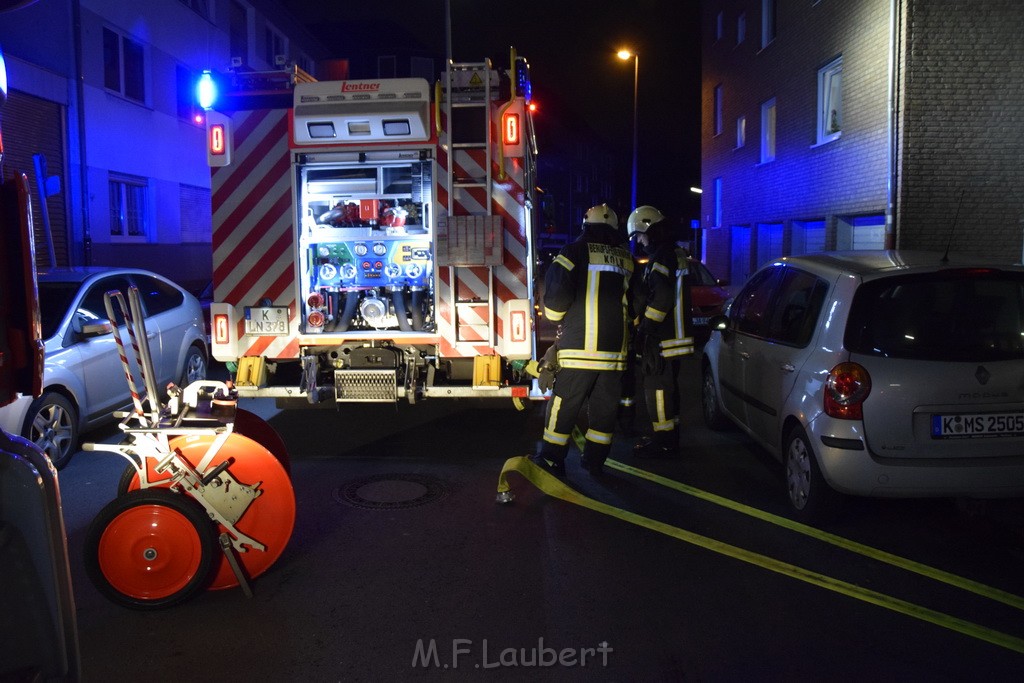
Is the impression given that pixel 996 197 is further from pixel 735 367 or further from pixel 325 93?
pixel 325 93

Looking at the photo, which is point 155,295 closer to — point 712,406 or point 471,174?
point 471,174

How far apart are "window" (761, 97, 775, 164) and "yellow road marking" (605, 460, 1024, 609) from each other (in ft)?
51.0

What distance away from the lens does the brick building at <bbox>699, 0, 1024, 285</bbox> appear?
13.0m

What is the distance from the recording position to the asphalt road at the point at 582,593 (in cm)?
360

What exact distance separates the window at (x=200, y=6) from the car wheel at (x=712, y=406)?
18441 mm

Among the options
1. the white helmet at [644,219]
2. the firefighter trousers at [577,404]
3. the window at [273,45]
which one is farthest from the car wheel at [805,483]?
the window at [273,45]

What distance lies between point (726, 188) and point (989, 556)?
64.4ft

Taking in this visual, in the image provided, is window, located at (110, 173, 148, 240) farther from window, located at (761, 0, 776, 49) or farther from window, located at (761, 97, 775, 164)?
window, located at (761, 0, 776, 49)

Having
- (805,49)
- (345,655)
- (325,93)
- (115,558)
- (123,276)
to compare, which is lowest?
(345,655)

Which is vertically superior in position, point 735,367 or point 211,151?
point 211,151

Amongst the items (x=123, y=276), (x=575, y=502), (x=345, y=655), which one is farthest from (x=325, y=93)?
(x=345, y=655)

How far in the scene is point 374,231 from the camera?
7266 millimetres

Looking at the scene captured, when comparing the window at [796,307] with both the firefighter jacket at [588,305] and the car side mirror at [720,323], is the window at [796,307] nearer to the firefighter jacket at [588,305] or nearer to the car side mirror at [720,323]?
the car side mirror at [720,323]

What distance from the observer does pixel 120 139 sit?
17.8 m
